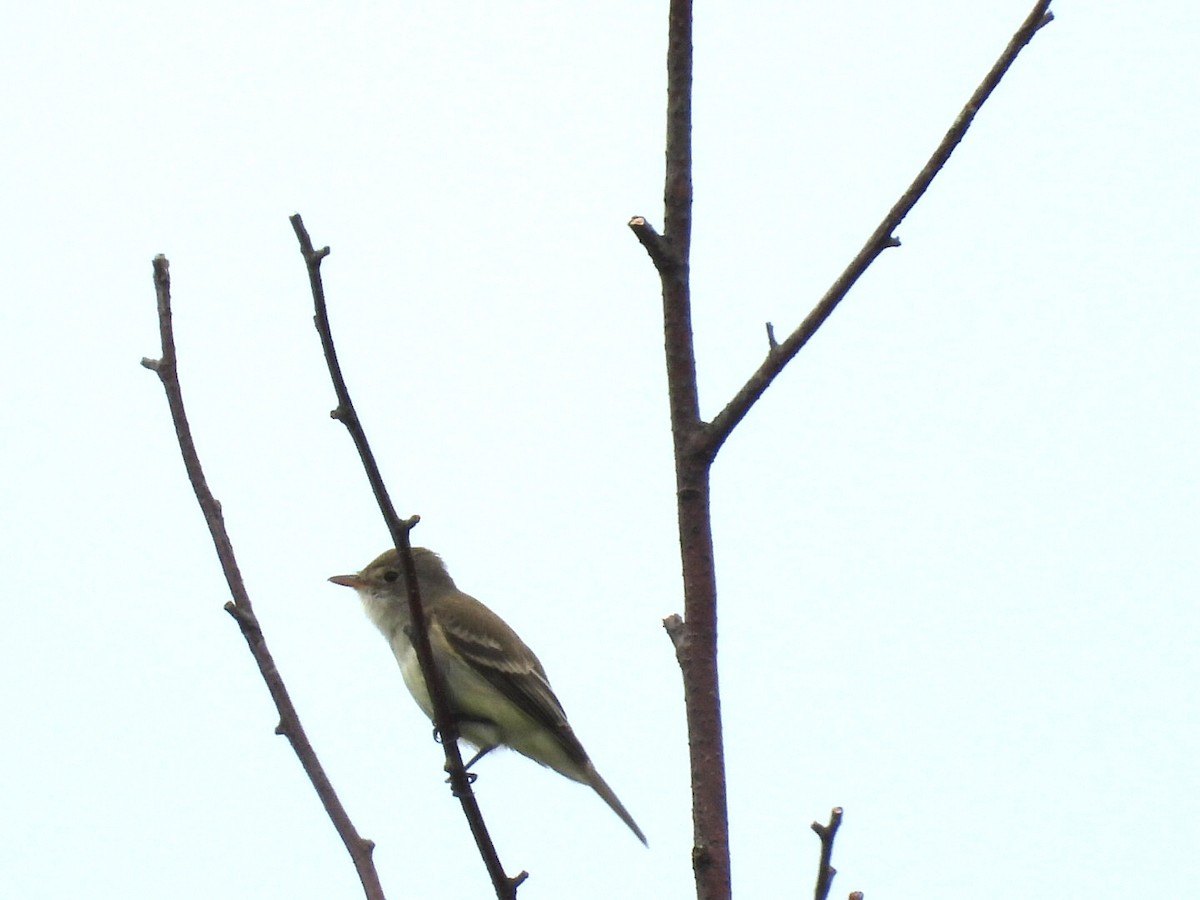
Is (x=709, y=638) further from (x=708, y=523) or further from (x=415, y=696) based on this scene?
(x=415, y=696)

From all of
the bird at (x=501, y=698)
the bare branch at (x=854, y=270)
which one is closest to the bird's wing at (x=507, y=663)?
the bird at (x=501, y=698)

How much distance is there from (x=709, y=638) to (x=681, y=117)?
983 mm

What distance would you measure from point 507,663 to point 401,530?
465cm

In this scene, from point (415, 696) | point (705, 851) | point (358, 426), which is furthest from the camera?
point (415, 696)

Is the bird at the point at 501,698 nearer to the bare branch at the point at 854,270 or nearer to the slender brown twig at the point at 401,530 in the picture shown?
the slender brown twig at the point at 401,530

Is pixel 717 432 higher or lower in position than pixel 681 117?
lower

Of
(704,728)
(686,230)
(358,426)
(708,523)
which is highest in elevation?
(686,230)

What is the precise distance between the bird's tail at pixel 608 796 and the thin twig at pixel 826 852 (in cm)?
460

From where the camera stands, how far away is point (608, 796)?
769 centimetres

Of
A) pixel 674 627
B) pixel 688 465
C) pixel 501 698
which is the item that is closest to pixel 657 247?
pixel 688 465

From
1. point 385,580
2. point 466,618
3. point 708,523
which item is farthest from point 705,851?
point 385,580

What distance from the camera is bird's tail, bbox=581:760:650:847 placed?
7461 millimetres

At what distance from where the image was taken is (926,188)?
305cm

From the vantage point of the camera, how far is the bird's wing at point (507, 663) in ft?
25.5
